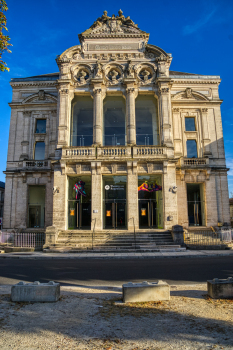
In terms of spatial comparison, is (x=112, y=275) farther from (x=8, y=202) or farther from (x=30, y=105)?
(x=30, y=105)

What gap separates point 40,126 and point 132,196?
14173 millimetres

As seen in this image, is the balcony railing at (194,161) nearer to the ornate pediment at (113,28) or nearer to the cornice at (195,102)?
the cornice at (195,102)

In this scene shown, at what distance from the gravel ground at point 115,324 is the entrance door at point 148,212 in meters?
17.6

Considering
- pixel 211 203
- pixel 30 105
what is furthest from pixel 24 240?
pixel 211 203

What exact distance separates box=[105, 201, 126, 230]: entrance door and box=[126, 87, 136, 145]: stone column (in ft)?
19.7

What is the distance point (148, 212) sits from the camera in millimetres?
24484

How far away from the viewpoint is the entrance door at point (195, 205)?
87.3 feet

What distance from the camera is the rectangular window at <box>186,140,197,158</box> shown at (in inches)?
1103

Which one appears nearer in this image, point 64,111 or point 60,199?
point 60,199

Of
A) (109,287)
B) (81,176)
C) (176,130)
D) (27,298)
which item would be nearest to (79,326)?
(27,298)

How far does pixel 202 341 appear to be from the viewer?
416cm

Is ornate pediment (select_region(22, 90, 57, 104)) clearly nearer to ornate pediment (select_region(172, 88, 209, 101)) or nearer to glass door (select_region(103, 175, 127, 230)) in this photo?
glass door (select_region(103, 175, 127, 230))

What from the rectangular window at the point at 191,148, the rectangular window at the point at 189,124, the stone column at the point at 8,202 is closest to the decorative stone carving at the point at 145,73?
the rectangular window at the point at 189,124

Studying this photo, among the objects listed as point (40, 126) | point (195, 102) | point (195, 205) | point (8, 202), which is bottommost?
point (195, 205)
